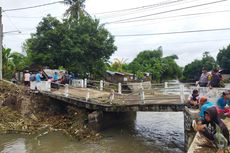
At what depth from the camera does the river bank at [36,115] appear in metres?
18.7

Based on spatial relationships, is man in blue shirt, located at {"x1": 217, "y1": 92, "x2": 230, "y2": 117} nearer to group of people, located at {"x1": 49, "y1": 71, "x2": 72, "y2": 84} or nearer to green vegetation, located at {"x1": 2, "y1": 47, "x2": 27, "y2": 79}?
group of people, located at {"x1": 49, "y1": 71, "x2": 72, "y2": 84}

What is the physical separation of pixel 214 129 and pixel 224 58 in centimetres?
6640

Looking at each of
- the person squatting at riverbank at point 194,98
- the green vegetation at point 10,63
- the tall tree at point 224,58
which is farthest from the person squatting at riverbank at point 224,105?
the tall tree at point 224,58

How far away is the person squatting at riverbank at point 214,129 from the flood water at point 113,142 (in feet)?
25.4

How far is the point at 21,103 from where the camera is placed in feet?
70.6

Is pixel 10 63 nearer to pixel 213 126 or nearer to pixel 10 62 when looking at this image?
pixel 10 62

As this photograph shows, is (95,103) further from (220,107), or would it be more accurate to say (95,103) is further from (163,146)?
(220,107)

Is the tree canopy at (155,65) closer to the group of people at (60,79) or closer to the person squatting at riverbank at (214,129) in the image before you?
the group of people at (60,79)

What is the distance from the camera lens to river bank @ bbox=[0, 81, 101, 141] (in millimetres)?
18672

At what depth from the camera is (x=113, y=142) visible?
1694 centimetres

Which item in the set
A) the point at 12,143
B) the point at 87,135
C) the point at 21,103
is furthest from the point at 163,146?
the point at 21,103

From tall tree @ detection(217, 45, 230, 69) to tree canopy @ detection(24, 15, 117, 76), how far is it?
4629 centimetres

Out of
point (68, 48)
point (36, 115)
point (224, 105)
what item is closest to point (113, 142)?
point (36, 115)

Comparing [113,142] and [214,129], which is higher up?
[214,129]
